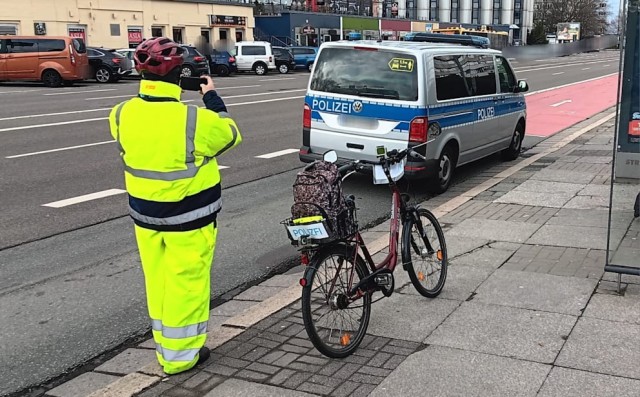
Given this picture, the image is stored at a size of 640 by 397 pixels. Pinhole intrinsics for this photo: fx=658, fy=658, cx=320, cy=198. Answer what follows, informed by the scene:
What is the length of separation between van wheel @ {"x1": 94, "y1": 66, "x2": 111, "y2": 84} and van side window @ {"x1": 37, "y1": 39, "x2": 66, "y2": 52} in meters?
2.58

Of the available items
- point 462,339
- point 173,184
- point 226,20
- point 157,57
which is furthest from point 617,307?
point 226,20

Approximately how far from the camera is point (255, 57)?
36594mm

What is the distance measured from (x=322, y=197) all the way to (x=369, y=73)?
187 inches

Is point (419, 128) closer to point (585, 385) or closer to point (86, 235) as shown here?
point (86, 235)

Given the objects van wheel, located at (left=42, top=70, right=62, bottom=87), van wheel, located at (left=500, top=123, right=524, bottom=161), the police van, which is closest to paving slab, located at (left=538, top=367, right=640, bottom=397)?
the police van

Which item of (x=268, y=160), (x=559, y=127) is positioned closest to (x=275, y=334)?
(x=268, y=160)

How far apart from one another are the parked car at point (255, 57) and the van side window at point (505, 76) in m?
27.4

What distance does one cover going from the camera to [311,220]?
11.7 ft

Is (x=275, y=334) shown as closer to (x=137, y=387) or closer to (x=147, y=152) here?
(x=137, y=387)

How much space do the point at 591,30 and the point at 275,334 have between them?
343 ft

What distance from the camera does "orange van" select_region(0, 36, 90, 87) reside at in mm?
25984

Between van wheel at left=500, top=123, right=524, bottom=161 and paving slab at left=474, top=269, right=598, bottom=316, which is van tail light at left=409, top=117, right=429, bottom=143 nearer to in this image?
paving slab at left=474, top=269, right=598, bottom=316

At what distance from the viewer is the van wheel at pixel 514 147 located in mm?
10945

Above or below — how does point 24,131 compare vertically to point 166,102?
below
